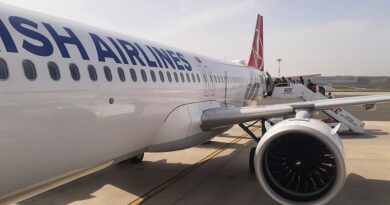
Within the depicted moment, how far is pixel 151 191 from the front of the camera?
8.88 metres

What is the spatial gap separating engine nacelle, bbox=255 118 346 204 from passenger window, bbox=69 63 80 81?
3627 mm

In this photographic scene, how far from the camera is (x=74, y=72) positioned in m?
5.47

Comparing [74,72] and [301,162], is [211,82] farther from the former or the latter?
[74,72]

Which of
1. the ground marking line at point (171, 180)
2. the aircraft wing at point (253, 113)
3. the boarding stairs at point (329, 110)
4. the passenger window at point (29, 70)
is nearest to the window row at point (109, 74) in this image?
the passenger window at point (29, 70)

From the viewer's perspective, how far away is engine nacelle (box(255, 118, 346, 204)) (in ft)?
23.2

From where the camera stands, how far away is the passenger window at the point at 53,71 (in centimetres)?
504

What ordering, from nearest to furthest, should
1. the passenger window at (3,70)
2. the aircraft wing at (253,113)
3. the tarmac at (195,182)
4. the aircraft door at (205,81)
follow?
1. the passenger window at (3,70)
2. the tarmac at (195,182)
3. the aircraft wing at (253,113)
4. the aircraft door at (205,81)

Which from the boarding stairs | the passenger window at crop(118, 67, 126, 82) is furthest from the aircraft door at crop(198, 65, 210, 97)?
the boarding stairs

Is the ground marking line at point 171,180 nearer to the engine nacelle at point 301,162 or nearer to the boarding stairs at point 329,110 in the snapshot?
the engine nacelle at point 301,162

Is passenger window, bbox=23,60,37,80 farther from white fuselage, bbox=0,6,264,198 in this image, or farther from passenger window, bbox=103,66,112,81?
passenger window, bbox=103,66,112,81

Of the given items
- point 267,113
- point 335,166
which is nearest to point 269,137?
point 335,166

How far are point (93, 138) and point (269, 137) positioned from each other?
332 centimetres

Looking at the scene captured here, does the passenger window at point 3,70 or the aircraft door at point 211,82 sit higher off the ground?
the passenger window at point 3,70

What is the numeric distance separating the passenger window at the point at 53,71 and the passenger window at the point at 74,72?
280 millimetres
